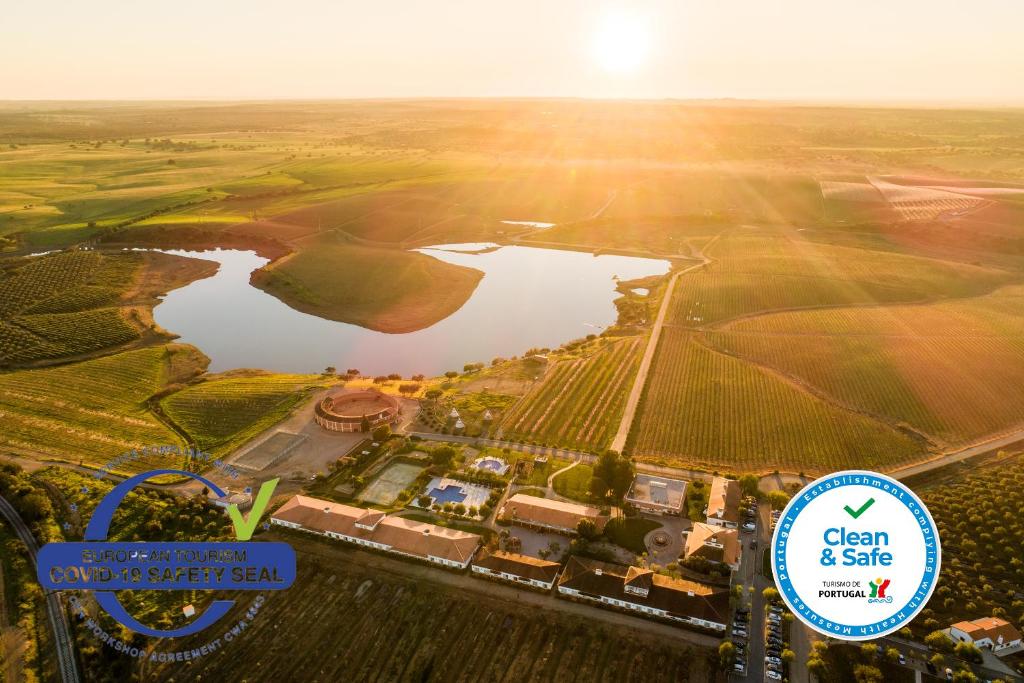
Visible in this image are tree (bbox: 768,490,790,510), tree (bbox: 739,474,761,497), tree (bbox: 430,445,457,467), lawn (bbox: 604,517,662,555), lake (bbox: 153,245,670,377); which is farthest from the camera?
lake (bbox: 153,245,670,377)

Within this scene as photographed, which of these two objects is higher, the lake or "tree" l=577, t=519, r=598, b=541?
the lake

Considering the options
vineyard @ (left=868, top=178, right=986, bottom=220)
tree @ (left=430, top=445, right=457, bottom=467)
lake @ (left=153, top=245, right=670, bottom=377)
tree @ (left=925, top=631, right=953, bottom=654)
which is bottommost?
tree @ (left=925, top=631, right=953, bottom=654)

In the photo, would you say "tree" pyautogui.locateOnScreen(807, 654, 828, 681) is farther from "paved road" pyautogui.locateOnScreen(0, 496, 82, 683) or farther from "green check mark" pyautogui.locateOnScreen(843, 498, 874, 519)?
"paved road" pyautogui.locateOnScreen(0, 496, 82, 683)

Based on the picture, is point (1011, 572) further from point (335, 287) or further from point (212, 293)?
point (212, 293)

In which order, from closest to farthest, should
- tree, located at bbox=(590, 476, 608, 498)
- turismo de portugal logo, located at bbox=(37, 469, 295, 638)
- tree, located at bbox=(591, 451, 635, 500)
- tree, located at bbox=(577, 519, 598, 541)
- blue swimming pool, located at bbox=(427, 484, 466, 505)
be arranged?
1. turismo de portugal logo, located at bbox=(37, 469, 295, 638)
2. tree, located at bbox=(577, 519, 598, 541)
3. tree, located at bbox=(591, 451, 635, 500)
4. tree, located at bbox=(590, 476, 608, 498)
5. blue swimming pool, located at bbox=(427, 484, 466, 505)

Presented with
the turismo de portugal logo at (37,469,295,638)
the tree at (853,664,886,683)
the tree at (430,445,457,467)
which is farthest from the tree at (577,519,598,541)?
the turismo de portugal logo at (37,469,295,638)

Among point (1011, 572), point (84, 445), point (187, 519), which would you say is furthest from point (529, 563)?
point (84, 445)
